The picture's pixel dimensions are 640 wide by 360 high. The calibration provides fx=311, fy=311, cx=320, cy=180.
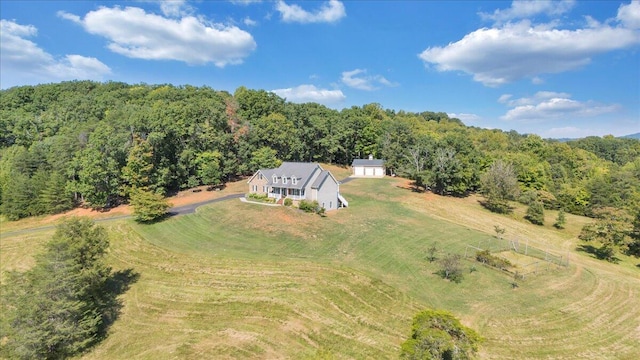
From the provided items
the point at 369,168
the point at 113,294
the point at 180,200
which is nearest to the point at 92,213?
the point at 180,200

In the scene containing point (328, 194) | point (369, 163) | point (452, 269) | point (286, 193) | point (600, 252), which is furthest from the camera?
point (369, 163)

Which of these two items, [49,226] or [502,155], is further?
[502,155]

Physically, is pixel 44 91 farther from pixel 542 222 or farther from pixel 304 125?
pixel 542 222

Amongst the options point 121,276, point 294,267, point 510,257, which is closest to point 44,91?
point 121,276

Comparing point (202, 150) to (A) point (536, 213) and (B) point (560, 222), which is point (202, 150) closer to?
(A) point (536, 213)

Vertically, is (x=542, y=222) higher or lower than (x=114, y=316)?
higher

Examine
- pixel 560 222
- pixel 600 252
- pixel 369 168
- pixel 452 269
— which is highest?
pixel 369 168

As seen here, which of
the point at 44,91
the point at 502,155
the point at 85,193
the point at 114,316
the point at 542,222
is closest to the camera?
the point at 114,316
